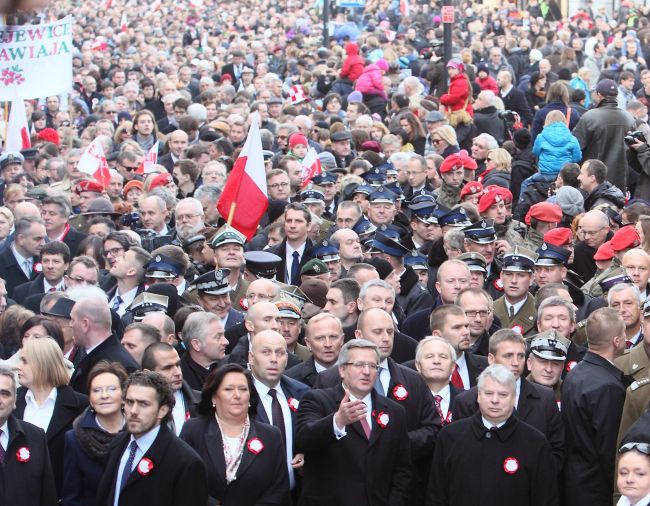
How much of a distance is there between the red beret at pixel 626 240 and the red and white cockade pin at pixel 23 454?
5427 mm

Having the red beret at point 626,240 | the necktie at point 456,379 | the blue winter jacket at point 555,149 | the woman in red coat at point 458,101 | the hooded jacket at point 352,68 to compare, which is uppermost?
the necktie at point 456,379

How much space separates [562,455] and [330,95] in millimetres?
13099

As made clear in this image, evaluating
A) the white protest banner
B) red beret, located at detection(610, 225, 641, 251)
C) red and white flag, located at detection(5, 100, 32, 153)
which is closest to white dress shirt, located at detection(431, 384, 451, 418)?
red beret, located at detection(610, 225, 641, 251)

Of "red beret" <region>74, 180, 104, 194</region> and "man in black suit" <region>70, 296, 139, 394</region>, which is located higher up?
"man in black suit" <region>70, 296, 139, 394</region>

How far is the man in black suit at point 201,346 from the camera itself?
8461 millimetres

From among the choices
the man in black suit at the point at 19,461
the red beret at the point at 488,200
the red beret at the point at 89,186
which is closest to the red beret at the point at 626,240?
the red beret at the point at 488,200

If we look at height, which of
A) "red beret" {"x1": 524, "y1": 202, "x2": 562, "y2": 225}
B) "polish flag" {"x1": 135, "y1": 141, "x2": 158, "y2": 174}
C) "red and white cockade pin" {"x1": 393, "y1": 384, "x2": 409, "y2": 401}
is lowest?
"polish flag" {"x1": 135, "y1": 141, "x2": 158, "y2": 174}

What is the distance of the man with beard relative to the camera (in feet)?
39.4

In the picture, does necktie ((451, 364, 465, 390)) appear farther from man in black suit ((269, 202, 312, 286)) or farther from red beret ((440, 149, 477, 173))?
red beret ((440, 149, 477, 173))

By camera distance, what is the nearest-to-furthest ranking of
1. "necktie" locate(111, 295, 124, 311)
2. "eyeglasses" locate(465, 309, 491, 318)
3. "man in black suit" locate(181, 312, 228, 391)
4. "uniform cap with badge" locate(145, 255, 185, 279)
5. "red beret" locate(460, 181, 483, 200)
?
"man in black suit" locate(181, 312, 228, 391) → "eyeglasses" locate(465, 309, 491, 318) → "uniform cap with badge" locate(145, 255, 185, 279) → "necktie" locate(111, 295, 124, 311) → "red beret" locate(460, 181, 483, 200)

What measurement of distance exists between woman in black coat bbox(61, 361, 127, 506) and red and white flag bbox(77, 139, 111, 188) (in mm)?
8024

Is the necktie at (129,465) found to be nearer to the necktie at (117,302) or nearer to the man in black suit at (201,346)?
the man in black suit at (201,346)

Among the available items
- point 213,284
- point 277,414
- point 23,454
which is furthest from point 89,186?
point 23,454

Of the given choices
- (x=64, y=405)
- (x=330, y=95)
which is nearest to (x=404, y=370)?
(x=64, y=405)
